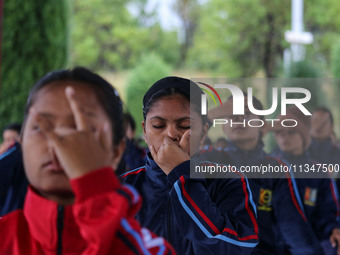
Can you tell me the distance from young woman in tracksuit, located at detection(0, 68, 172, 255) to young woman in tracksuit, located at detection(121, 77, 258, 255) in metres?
0.44

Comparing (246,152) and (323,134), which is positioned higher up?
(246,152)

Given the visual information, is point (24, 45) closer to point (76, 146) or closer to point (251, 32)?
point (76, 146)

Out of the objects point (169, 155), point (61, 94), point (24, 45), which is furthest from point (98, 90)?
point (24, 45)

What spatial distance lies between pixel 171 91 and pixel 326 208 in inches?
99.0

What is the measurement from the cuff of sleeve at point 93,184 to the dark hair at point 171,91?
721mm

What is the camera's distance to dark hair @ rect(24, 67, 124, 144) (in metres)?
0.97

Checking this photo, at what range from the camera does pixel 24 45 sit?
7.83 m

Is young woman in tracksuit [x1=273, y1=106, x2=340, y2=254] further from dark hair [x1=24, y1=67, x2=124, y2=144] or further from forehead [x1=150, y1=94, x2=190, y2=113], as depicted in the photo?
dark hair [x1=24, y1=67, x2=124, y2=144]

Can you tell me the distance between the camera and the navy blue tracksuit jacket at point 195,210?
4.80ft

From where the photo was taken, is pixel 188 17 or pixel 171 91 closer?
pixel 171 91

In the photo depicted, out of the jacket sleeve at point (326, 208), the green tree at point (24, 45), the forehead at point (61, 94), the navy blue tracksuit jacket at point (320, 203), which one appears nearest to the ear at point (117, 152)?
the forehead at point (61, 94)

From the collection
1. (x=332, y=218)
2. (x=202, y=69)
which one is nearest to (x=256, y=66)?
(x=202, y=69)

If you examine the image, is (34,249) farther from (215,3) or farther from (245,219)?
(215,3)

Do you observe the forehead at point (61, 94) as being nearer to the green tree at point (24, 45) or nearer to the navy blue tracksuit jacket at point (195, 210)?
the navy blue tracksuit jacket at point (195, 210)
